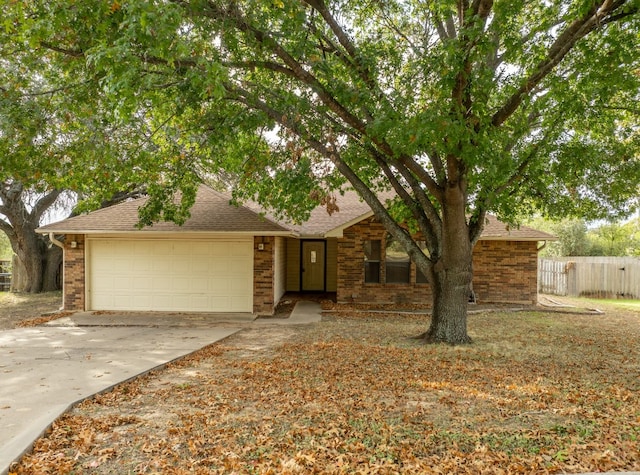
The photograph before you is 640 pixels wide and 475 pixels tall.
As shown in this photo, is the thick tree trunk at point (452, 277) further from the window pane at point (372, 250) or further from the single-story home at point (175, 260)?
the window pane at point (372, 250)

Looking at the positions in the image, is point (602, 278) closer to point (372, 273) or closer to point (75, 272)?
point (372, 273)

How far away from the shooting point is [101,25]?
5.89 meters

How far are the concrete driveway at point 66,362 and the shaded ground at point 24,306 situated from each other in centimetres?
215

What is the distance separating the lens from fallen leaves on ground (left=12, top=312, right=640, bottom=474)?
3693 millimetres

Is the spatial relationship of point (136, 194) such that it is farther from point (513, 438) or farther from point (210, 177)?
point (513, 438)

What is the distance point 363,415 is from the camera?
4727mm

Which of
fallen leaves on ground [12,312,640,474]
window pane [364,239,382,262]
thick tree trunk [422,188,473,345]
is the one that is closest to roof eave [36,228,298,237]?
window pane [364,239,382,262]

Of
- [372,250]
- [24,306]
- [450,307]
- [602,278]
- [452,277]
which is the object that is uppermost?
[372,250]

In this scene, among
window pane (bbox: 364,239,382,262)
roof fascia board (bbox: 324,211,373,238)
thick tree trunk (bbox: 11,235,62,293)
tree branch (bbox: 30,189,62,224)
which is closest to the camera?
roof fascia board (bbox: 324,211,373,238)

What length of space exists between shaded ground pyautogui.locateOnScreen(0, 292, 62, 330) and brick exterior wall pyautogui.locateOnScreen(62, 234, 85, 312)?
74 centimetres

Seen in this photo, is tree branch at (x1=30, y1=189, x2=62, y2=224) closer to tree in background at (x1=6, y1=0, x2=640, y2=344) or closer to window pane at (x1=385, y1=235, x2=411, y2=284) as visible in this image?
tree in background at (x1=6, y1=0, x2=640, y2=344)

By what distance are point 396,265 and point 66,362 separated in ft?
34.2

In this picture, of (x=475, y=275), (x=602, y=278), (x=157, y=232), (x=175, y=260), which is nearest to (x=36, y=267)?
(x=175, y=260)

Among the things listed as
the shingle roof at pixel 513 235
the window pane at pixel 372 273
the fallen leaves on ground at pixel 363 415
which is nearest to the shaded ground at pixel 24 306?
the fallen leaves on ground at pixel 363 415
